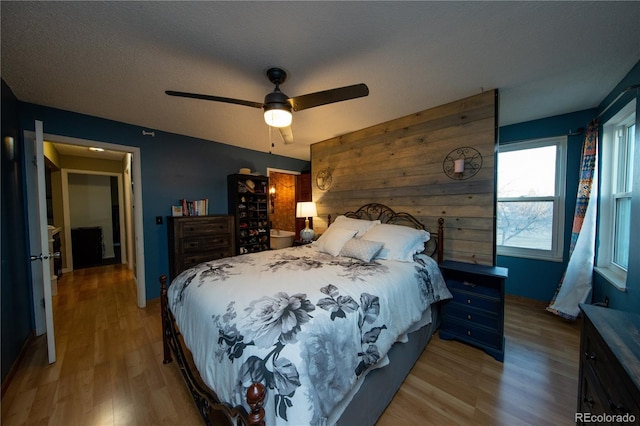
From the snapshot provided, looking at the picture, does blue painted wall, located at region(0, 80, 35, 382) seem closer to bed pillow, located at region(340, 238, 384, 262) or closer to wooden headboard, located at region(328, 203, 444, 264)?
bed pillow, located at region(340, 238, 384, 262)

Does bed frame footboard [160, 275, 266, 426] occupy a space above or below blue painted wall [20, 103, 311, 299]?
below

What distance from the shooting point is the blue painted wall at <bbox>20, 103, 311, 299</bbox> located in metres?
2.63

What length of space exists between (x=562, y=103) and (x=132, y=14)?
3967mm

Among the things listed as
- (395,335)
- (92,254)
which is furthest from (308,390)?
(92,254)

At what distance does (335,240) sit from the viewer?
103 inches

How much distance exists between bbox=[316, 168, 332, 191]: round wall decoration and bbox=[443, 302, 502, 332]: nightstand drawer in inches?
93.7

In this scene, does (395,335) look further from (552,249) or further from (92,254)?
(92,254)

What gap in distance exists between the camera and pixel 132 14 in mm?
1329

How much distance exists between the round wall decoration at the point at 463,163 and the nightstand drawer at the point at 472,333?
59.0 inches

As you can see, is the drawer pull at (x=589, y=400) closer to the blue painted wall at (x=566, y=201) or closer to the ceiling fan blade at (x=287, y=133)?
the blue painted wall at (x=566, y=201)

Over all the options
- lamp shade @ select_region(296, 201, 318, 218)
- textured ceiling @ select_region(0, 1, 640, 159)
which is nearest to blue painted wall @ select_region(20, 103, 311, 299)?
textured ceiling @ select_region(0, 1, 640, 159)

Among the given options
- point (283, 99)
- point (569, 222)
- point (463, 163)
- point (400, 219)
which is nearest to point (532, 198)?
point (569, 222)

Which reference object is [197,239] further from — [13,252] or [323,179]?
[323,179]

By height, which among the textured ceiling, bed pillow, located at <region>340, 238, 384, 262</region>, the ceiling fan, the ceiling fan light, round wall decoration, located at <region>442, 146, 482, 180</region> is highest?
the textured ceiling
